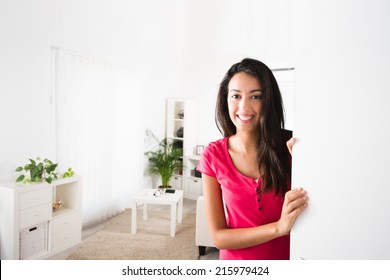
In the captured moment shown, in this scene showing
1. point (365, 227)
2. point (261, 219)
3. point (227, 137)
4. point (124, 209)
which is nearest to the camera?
point (365, 227)

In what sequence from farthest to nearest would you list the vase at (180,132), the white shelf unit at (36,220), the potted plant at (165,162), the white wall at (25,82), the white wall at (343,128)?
the vase at (180,132) < the potted plant at (165,162) < the white wall at (25,82) < the white shelf unit at (36,220) < the white wall at (343,128)

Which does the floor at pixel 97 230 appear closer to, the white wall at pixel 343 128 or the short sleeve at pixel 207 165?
the short sleeve at pixel 207 165

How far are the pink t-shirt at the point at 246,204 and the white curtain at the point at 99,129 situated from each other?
114 inches

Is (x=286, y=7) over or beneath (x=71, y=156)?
over

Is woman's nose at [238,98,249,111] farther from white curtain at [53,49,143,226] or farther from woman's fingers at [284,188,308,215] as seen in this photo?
white curtain at [53,49,143,226]

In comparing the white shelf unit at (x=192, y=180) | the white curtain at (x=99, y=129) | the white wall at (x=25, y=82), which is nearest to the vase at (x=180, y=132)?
the white shelf unit at (x=192, y=180)

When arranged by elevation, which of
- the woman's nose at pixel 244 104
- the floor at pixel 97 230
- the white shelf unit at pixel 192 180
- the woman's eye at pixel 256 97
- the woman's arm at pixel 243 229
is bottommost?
the floor at pixel 97 230

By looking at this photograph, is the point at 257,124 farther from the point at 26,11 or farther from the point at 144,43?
the point at 144,43

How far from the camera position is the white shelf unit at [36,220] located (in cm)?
263

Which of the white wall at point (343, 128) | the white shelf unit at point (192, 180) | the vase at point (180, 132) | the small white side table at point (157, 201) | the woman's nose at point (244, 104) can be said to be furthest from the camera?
the vase at point (180, 132)

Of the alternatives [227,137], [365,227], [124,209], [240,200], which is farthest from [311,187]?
[124,209]

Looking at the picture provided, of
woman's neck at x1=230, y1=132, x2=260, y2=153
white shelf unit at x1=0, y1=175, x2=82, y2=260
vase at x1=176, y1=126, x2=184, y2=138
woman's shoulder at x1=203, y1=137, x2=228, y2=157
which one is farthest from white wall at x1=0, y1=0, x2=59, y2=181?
woman's neck at x1=230, y1=132, x2=260, y2=153

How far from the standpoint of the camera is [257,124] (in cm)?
107

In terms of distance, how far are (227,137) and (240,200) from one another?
0.27m
